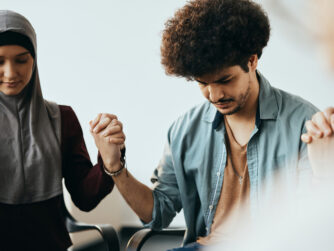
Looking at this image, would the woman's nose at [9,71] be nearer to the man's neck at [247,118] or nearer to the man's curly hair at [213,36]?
the man's curly hair at [213,36]

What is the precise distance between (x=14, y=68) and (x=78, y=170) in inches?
14.6

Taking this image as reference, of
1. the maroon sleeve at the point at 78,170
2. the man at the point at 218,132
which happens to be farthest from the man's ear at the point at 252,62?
the maroon sleeve at the point at 78,170

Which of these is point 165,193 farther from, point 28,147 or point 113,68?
point 113,68

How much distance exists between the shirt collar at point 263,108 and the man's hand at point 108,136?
1.10 ft

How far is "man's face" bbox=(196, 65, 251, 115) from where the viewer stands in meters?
1.09

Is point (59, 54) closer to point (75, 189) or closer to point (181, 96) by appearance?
point (181, 96)

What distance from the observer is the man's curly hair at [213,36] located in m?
1.06

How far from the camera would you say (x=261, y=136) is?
47.4 inches

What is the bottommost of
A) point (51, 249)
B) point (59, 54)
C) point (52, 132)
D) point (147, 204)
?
point (51, 249)

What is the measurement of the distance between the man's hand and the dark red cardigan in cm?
6

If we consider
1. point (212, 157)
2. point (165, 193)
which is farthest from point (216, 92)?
point (165, 193)

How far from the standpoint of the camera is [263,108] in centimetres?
120

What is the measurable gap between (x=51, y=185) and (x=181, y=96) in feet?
6.09

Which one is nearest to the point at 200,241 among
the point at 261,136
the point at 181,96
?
the point at 261,136
